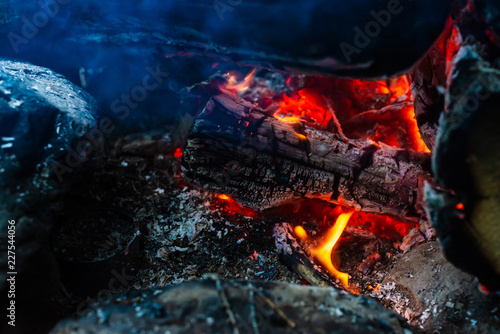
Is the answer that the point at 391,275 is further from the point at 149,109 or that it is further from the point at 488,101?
the point at 149,109

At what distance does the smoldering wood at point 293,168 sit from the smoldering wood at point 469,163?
1018 millimetres

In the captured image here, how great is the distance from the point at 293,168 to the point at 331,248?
31.7 inches

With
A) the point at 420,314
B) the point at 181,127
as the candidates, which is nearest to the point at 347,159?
the point at 420,314

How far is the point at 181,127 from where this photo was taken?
3.28m

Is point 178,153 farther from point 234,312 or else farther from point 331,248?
point 234,312

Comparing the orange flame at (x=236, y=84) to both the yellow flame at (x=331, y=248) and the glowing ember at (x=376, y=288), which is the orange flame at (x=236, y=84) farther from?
the glowing ember at (x=376, y=288)

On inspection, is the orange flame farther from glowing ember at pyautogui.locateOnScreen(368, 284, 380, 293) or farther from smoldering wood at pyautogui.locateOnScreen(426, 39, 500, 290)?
glowing ember at pyautogui.locateOnScreen(368, 284, 380, 293)

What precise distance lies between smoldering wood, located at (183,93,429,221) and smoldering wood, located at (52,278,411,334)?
1.14 metres

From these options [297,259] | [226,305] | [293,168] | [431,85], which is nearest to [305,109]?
[293,168]

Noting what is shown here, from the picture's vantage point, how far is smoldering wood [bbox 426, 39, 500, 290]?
159cm

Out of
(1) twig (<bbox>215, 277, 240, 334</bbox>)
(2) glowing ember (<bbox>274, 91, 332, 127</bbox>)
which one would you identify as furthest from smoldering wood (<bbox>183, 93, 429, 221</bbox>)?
(1) twig (<bbox>215, 277, 240, 334</bbox>)

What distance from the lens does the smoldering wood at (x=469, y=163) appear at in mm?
1590

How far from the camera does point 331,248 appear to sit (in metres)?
2.76

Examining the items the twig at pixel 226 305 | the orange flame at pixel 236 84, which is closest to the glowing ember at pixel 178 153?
the orange flame at pixel 236 84
